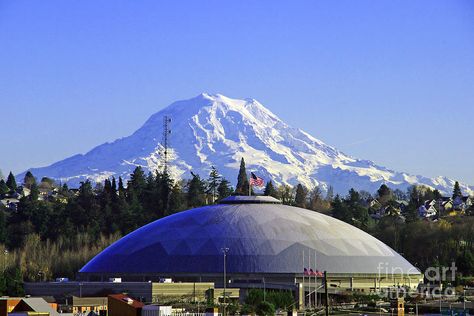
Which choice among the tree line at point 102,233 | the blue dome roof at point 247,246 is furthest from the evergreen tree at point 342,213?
the blue dome roof at point 247,246

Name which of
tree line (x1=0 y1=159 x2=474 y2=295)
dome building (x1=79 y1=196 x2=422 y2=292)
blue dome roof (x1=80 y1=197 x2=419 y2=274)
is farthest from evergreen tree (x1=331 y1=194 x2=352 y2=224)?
dome building (x1=79 y1=196 x2=422 y2=292)

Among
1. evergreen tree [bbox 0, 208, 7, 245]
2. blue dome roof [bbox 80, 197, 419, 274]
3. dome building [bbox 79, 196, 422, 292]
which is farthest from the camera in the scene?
evergreen tree [bbox 0, 208, 7, 245]

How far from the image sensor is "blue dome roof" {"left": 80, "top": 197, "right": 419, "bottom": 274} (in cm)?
12669

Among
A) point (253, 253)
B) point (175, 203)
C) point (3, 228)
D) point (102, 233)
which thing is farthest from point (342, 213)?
point (253, 253)

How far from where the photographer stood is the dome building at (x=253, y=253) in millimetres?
125562

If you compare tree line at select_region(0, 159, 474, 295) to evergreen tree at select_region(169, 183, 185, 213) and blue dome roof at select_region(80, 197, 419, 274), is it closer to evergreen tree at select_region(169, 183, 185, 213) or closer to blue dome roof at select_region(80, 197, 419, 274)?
evergreen tree at select_region(169, 183, 185, 213)

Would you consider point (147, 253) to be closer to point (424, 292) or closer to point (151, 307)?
point (424, 292)

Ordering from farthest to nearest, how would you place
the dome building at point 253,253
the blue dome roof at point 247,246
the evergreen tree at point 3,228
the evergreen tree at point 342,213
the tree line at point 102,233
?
the evergreen tree at point 342,213 → the evergreen tree at point 3,228 → the tree line at point 102,233 → the blue dome roof at point 247,246 → the dome building at point 253,253

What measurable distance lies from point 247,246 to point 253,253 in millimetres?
1225

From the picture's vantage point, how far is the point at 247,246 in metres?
128

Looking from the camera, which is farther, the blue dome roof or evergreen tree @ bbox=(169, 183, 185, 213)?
evergreen tree @ bbox=(169, 183, 185, 213)

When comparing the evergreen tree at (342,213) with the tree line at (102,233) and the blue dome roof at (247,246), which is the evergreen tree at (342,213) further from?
the blue dome roof at (247,246)

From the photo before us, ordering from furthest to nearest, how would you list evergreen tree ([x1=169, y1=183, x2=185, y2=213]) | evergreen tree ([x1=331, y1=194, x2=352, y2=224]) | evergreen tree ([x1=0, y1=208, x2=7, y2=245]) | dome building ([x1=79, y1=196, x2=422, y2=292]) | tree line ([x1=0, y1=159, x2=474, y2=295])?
evergreen tree ([x1=169, y1=183, x2=185, y2=213]) < evergreen tree ([x1=331, y1=194, x2=352, y2=224]) < evergreen tree ([x1=0, y1=208, x2=7, y2=245]) < tree line ([x1=0, y1=159, x2=474, y2=295]) < dome building ([x1=79, y1=196, x2=422, y2=292])

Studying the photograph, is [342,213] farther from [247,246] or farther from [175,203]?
[247,246]
